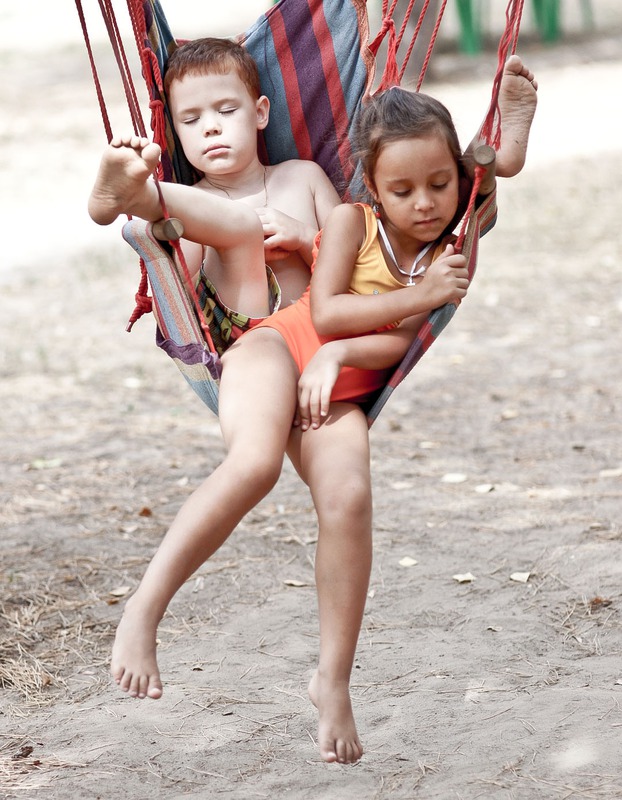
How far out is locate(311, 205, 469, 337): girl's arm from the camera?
2180mm

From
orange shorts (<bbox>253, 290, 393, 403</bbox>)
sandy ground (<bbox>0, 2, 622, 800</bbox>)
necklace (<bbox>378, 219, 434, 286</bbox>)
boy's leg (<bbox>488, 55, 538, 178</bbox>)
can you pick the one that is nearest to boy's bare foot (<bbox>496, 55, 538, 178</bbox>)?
boy's leg (<bbox>488, 55, 538, 178</bbox>)

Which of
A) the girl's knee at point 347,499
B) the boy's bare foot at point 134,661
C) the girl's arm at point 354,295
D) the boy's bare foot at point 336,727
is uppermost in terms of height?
the girl's arm at point 354,295

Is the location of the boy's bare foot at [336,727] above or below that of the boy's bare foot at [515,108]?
below

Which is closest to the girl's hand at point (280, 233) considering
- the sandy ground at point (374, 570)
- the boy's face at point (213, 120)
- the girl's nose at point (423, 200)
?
the boy's face at point (213, 120)

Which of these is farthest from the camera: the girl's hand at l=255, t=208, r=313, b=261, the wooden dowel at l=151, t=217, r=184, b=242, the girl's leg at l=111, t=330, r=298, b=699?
the girl's hand at l=255, t=208, r=313, b=261

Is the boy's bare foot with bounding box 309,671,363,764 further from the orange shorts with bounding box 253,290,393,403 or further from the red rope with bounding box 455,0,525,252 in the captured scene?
the red rope with bounding box 455,0,525,252

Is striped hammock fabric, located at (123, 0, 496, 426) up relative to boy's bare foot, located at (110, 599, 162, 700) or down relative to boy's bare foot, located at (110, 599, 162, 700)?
up

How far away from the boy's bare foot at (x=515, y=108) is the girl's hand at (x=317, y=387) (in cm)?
53

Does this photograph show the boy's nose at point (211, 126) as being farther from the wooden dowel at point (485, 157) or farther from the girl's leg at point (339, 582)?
the girl's leg at point (339, 582)

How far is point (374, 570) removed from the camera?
11.4 ft

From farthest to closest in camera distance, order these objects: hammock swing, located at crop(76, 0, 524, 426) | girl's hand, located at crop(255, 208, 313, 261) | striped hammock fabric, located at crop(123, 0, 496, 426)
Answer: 1. striped hammock fabric, located at crop(123, 0, 496, 426)
2. girl's hand, located at crop(255, 208, 313, 261)
3. hammock swing, located at crop(76, 0, 524, 426)

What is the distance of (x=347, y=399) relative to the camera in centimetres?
226

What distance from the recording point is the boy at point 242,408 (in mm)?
1999

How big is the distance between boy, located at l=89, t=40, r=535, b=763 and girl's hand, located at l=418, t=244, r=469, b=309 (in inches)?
9.7
